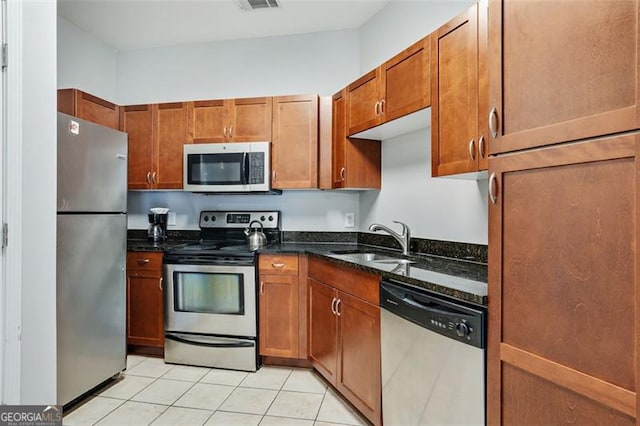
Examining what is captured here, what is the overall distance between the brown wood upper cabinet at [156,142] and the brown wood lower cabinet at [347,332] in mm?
1583

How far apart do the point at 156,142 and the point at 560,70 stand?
3099 millimetres

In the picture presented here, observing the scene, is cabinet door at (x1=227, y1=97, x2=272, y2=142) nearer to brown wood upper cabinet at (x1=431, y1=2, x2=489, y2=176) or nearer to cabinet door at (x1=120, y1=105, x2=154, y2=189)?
cabinet door at (x1=120, y1=105, x2=154, y2=189)

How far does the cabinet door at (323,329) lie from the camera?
2.28 meters

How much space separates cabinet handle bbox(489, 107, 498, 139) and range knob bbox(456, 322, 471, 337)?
645mm

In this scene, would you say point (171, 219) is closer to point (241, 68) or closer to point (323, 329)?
point (241, 68)

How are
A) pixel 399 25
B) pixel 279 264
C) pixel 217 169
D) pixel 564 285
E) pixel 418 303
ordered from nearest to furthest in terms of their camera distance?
pixel 564 285
pixel 418 303
pixel 399 25
pixel 279 264
pixel 217 169

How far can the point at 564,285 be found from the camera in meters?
0.93

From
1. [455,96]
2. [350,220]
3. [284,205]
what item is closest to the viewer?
[455,96]

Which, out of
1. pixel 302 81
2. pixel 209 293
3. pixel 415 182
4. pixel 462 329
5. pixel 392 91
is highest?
pixel 302 81

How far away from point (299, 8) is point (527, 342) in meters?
2.82

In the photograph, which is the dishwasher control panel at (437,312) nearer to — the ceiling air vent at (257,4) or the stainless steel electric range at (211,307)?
the stainless steel electric range at (211,307)

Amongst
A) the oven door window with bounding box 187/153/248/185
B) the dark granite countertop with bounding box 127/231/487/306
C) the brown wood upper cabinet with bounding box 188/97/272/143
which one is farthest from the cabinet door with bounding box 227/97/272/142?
the dark granite countertop with bounding box 127/231/487/306

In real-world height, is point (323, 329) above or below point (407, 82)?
below

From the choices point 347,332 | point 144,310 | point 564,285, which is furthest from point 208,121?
point 564,285
